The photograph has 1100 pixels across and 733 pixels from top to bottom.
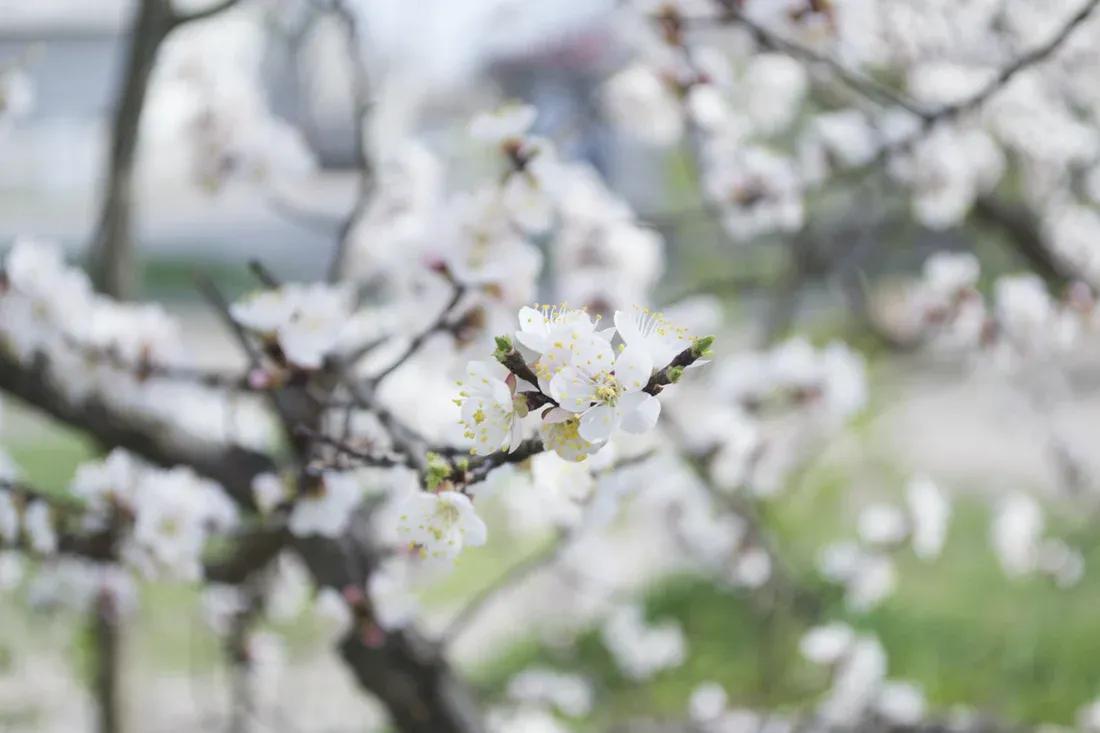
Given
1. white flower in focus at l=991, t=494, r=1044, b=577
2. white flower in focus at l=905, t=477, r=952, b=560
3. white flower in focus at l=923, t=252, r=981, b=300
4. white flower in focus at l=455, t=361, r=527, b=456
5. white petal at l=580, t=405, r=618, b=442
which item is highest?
white flower in focus at l=923, t=252, r=981, b=300

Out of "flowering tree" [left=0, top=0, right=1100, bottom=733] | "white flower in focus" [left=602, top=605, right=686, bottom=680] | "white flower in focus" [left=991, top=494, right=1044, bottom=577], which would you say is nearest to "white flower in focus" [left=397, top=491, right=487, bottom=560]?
"flowering tree" [left=0, top=0, right=1100, bottom=733]

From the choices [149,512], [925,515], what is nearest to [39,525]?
[149,512]

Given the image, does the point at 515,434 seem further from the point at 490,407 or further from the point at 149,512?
the point at 149,512

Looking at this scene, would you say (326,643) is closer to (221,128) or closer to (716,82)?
(221,128)

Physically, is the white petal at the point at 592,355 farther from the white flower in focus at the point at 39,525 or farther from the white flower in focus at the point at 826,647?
the white flower in focus at the point at 826,647

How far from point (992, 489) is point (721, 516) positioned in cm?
320

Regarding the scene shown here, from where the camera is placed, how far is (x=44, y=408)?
1.46 m

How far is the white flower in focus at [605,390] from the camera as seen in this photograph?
72cm

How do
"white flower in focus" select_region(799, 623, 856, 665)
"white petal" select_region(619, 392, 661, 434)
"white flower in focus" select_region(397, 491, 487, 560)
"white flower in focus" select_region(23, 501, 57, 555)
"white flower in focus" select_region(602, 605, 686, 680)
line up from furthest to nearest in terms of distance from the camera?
"white flower in focus" select_region(602, 605, 686, 680)
"white flower in focus" select_region(799, 623, 856, 665)
"white flower in focus" select_region(23, 501, 57, 555)
"white flower in focus" select_region(397, 491, 487, 560)
"white petal" select_region(619, 392, 661, 434)

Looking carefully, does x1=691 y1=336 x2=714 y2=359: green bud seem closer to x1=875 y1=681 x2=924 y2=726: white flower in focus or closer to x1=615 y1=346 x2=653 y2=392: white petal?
x1=615 y1=346 x2=653 y2=392: white petal

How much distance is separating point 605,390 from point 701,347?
73mm

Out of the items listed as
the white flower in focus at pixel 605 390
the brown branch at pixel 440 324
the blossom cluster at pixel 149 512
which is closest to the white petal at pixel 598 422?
the white flower in focus at pixel 605 390

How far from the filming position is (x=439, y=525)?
862 millimetres

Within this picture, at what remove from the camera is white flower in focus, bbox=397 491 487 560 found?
85 cm
